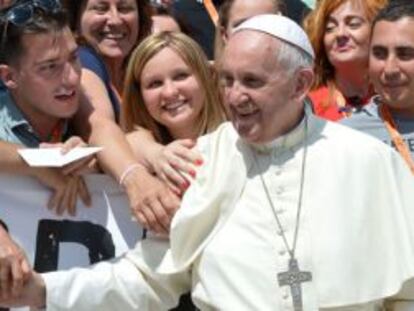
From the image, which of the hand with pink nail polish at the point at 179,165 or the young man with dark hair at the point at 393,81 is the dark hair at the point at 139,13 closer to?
the young man with dark hair at the point at 393,81

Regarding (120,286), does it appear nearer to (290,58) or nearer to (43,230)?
(43,230)

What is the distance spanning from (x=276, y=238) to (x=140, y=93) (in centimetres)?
118

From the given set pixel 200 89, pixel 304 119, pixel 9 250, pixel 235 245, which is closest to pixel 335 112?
pixel 200 89

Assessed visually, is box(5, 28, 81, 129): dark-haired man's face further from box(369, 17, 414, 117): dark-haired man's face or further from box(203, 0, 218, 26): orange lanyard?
box(203, 0, 218, 26): orange lanyard

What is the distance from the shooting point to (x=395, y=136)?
4547 mm

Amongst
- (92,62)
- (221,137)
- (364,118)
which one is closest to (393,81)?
(364,118)

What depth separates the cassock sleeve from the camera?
12.0ft

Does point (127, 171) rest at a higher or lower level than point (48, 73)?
lower

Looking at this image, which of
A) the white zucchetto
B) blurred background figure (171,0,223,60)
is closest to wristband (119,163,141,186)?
the white zucchetto

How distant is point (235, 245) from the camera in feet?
11.5

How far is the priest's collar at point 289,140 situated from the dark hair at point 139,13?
184 cm

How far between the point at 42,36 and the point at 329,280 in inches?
62.1

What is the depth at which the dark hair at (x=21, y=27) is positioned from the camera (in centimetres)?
409

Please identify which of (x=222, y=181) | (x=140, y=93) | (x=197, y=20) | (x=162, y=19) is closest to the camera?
(x=222, y=181)
